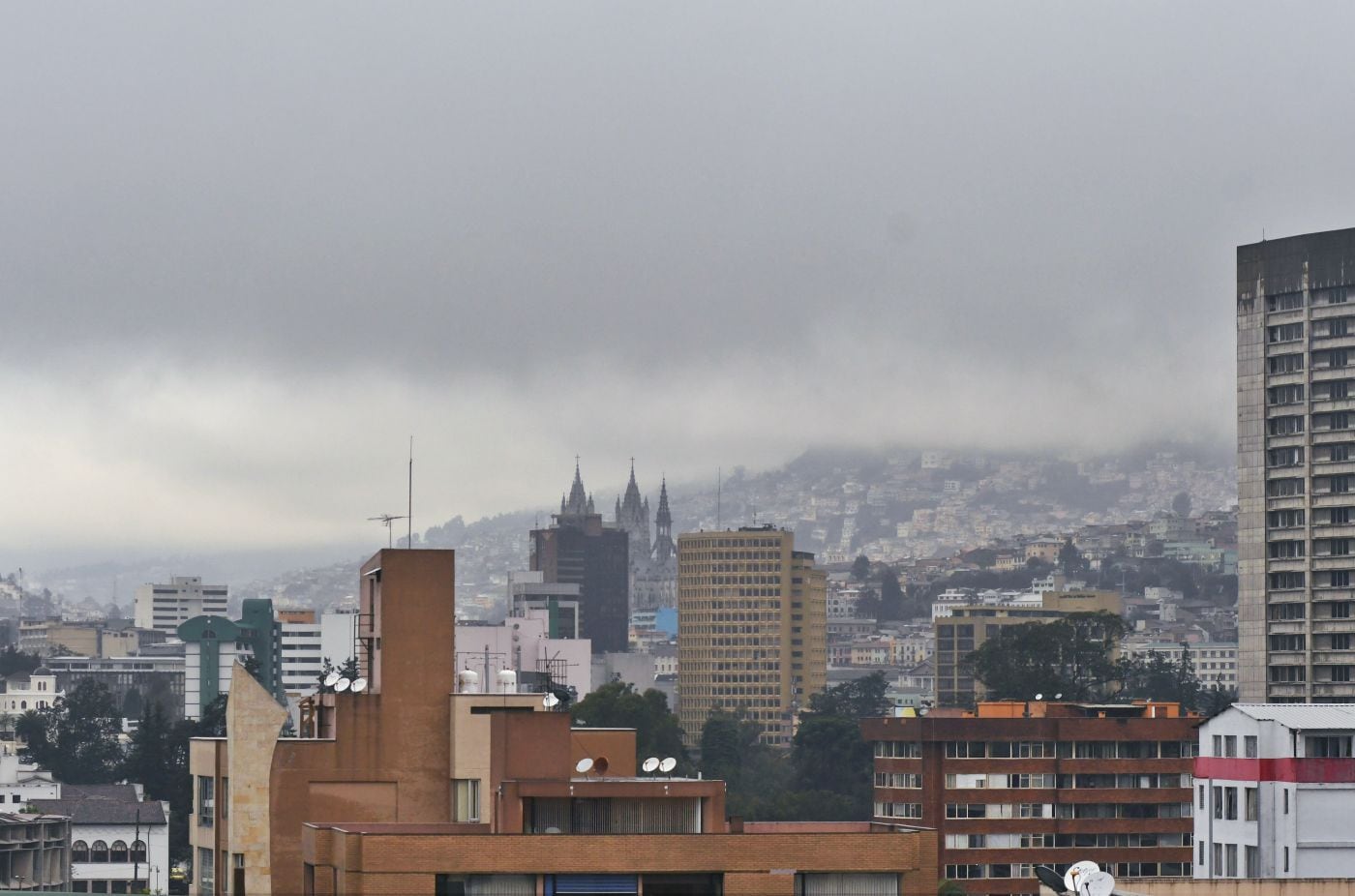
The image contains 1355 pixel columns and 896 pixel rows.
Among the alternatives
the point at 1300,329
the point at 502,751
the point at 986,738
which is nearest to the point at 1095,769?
the point at 986,738

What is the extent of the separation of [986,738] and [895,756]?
5.76 meters

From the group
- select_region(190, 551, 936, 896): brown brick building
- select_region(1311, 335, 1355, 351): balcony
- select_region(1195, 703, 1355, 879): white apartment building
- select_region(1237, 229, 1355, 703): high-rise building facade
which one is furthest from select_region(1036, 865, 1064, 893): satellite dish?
select_region(1311, 335, 1355, 351): balcony

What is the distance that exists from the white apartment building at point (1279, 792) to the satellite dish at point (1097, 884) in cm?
3387

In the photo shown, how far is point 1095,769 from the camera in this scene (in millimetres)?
132375

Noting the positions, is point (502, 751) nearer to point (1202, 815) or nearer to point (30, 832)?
point (1202, 815)

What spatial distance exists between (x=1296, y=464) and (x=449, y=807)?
4365 inches

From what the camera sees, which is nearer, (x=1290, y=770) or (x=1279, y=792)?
(x=1290, y=770)

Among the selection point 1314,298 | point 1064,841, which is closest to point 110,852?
point 1064,841

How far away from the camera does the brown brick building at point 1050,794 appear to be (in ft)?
432

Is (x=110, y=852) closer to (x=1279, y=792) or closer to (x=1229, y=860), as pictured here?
Answer: (x=1229, y=860)

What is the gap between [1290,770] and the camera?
76312mm

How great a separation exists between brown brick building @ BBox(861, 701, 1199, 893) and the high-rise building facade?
2123 cm

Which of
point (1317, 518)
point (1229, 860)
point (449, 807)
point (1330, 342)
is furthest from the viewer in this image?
point (1330, 342)

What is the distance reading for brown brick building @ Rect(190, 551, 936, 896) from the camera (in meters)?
44.9
